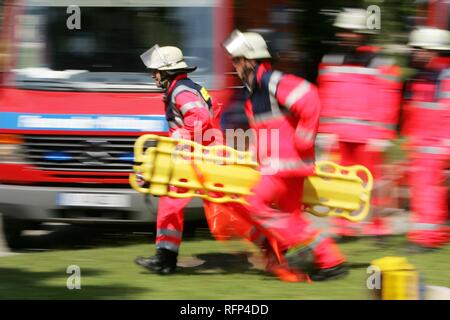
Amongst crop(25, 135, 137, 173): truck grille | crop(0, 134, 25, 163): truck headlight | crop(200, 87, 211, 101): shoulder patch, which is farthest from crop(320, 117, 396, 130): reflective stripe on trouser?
crop(0, 134, 25, 163): truck headlight

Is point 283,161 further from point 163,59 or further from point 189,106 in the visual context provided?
point 163,59

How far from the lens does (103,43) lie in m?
9.55

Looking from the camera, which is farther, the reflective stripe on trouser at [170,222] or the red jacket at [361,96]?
the red jacket at [361,96]

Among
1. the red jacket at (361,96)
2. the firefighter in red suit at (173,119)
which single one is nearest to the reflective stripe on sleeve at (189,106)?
the firefighter in red suit at (173,119)

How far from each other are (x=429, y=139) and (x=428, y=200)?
1.65 feet

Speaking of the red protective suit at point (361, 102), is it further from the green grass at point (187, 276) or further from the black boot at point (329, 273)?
the black boot at point (329, 273)

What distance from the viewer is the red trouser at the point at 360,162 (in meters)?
9.53

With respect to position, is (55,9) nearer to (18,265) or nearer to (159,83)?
(159,83)

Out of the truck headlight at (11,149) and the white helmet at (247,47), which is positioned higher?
the white helmet at (247,47)

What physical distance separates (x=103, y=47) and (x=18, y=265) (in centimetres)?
203

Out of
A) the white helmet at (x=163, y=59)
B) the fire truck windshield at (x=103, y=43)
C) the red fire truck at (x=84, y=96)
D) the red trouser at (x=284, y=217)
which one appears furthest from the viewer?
the fire truck windshield at (x=103, y=43)

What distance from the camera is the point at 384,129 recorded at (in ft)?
31.1

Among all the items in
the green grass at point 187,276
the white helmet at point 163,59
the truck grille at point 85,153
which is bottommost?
the green grass at point 187,276
